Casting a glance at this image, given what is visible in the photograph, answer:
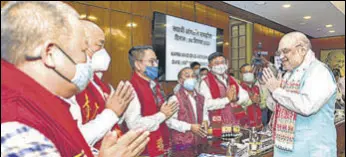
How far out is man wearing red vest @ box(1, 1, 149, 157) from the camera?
24.9 inches

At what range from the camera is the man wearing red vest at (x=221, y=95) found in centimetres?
333

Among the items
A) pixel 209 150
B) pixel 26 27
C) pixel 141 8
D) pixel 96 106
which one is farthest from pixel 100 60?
pixel 141 8

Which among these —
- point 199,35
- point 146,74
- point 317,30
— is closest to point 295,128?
point 317,30

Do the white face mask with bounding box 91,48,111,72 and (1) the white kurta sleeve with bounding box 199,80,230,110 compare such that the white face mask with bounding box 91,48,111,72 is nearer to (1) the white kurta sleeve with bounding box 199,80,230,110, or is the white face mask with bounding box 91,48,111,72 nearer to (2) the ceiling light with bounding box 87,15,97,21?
(1) the white kurta sleeve with bounding box 199,80,230,110

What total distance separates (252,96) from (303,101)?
83.3 inches

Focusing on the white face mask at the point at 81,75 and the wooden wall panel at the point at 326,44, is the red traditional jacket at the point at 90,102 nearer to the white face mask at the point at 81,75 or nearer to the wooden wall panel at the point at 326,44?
the white face mask at the point at 81,75

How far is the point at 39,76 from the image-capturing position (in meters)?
0.71

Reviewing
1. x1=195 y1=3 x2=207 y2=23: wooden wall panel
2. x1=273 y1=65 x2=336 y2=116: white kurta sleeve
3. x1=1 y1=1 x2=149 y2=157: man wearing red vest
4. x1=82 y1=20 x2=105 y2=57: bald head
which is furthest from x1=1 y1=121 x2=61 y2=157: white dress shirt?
x1=195 y1=3 x2=207 y2=23: wooden wall panel

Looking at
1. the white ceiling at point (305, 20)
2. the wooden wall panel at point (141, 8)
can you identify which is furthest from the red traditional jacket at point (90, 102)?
the wooden wall panel at point (141, 8)

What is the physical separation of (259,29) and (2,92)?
1.96 m

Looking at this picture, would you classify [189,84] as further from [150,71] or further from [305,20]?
[305,20]

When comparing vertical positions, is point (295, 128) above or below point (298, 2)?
below

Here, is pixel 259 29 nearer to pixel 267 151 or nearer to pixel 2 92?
pixel 267 151

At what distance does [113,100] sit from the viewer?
1413 millimetres
